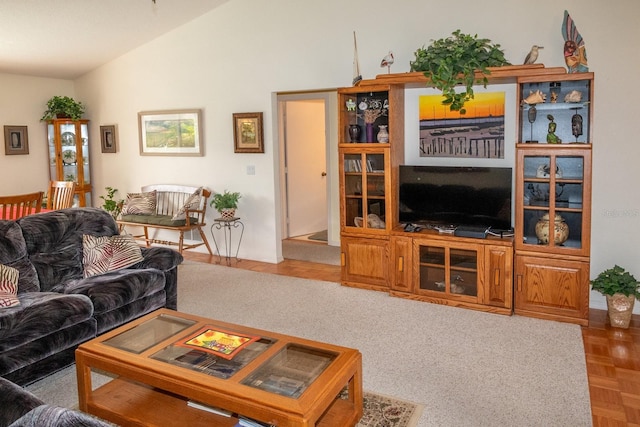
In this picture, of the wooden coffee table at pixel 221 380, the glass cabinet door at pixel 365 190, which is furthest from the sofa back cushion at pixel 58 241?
the glass cabinet door at pixel 365 190

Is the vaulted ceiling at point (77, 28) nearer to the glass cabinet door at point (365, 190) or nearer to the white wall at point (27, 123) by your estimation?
the white wall at point (27, 123)

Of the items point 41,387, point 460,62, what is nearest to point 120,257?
point 41,387

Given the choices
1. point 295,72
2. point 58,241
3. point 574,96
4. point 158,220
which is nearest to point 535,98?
point 574,96

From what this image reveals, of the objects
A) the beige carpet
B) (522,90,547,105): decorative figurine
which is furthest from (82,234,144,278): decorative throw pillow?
(522,90,547,105): decorative figurine

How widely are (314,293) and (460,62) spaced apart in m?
2.46

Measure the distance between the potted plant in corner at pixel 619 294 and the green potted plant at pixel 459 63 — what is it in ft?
5.88

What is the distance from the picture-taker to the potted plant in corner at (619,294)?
4098mm

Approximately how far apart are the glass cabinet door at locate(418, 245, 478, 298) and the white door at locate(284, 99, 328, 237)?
3.28m

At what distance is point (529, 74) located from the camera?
4.18m

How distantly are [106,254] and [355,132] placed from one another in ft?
8.20

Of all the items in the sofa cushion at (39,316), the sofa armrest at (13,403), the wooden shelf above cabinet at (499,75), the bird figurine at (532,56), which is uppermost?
the bird figurine at (532,56)

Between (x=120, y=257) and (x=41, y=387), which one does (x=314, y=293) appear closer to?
(x=120, y=257)

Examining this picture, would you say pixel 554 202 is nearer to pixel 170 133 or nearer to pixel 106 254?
pixel 106 254

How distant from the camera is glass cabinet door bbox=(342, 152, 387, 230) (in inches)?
200
